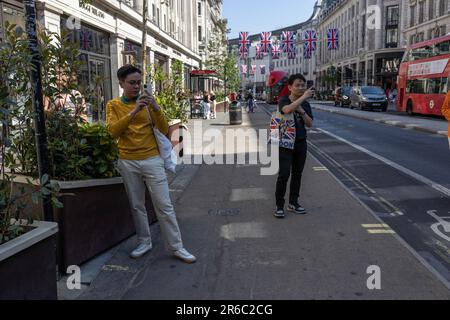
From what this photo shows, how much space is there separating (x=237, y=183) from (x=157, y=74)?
3.89 meters

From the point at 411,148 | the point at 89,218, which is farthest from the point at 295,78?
the point at 411,148

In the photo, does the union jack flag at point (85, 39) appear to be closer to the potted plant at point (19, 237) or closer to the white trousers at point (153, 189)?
the white trousers at point (153, 189)

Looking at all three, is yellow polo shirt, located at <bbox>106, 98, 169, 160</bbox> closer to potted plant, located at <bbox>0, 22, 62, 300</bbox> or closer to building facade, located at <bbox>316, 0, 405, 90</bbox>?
potted plant, located at <bbox>0, 22, 62, 300</bbox>

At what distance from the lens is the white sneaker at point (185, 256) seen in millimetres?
4148

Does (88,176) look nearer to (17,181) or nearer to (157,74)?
(17,181)

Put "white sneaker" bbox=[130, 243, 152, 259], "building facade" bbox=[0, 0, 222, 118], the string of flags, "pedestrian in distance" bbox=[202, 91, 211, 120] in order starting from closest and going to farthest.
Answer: "white sneaker" bbox=[130, 243, 152, 259] → "building facade" bbox=[0, 0, 222, 118] → "pedestrian in distance" bbox=[202, 91, 211, 120] → the string of flags

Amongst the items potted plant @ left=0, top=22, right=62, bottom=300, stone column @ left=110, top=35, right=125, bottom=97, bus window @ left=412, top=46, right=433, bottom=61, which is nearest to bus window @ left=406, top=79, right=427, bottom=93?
bus window @ left=412, top=46, right=433, bottom=61

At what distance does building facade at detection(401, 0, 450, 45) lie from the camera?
45469 mm

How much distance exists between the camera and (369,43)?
6538 centimetres

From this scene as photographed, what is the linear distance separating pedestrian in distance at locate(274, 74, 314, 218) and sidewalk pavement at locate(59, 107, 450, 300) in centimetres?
42

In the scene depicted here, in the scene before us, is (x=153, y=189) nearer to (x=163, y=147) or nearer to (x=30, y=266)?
(x=163, y=147)

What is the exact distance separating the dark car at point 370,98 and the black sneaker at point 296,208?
29947 millimetres

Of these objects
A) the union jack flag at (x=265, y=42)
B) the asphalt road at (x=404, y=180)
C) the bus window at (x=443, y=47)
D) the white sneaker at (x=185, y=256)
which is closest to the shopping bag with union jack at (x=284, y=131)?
the asphalt road at (x=404, y=180)
